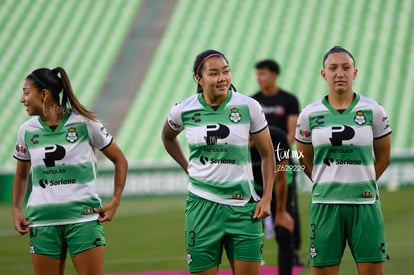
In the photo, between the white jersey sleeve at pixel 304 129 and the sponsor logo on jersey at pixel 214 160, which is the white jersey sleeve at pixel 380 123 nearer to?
the white jersey sleeve at pixel 304 129

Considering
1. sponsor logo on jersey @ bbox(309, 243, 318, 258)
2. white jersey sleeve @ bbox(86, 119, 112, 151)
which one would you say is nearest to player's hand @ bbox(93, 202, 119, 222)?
white jersey sleeve @ bbox(86, 119, 112, 151)

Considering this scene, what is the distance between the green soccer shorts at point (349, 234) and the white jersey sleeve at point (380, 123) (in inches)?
21.3

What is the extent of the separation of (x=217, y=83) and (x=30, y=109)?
4.67 ft

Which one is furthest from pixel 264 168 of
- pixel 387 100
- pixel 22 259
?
pixel 387 100

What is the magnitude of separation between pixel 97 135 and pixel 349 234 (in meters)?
2.04

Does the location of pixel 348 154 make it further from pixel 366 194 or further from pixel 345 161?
pixel 366 194

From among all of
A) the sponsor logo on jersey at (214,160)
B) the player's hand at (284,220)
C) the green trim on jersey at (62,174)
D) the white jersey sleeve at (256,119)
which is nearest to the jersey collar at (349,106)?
the white jersey sleeve at (256,119)

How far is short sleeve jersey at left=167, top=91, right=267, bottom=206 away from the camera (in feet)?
23.0

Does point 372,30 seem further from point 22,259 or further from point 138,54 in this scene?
point 22,259

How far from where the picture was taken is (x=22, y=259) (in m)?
14.0

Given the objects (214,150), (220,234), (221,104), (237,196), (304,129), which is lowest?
(220,234)

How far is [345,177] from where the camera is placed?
280 inches

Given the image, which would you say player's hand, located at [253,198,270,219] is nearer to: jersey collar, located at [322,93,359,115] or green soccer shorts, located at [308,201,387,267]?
green soccer shorts, located at [308,201,387,267]

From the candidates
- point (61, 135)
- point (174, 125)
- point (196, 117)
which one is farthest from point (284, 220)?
point (61, 135)
